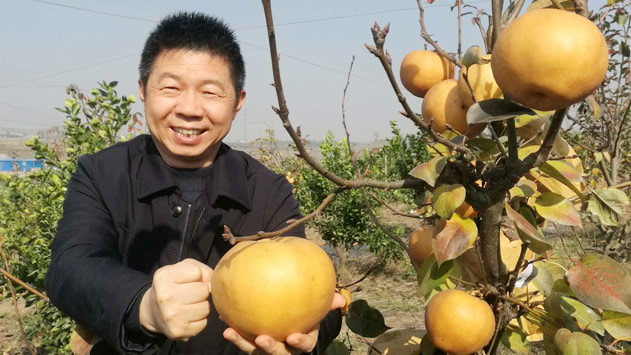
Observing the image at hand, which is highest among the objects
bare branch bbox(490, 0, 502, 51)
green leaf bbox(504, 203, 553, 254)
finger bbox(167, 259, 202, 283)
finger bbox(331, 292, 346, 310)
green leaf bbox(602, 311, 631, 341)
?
bare branch bbox(490, 0, 502, 51)

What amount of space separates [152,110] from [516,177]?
3.18 ft

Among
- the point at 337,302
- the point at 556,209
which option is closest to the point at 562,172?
the point at 556,209

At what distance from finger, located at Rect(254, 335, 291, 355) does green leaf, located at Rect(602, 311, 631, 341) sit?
701mm

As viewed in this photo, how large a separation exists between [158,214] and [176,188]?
10cm

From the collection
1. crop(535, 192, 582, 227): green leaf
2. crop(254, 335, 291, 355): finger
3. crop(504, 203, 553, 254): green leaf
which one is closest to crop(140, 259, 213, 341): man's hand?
crop(254, 335, 291, 355): finger

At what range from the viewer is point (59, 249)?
125 centimetres

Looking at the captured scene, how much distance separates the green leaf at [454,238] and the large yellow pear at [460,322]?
113mm

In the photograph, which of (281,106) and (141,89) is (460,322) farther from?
(141,89)

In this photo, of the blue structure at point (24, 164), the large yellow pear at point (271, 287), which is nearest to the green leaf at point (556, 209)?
the large yellow pear at point (271, 287)

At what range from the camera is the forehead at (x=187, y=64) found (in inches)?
55.9

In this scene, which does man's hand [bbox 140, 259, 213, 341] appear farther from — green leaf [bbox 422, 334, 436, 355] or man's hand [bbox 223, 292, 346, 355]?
green leaf [bbox 422, 334, 436, 355]

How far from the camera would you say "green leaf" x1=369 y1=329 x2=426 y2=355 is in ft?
4.45

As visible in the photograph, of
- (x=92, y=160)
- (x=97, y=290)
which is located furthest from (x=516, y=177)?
(x=92, y=160)

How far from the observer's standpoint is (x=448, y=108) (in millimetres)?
1110
